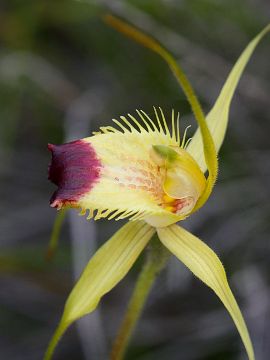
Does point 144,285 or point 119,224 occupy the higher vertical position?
point 144,285

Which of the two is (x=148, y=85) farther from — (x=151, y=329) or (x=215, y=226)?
(x=151, y=329)

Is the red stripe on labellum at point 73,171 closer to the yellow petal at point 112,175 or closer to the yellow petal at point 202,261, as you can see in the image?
the yellow petal at point 112,175

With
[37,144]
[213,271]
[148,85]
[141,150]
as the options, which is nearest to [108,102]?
[148,85]

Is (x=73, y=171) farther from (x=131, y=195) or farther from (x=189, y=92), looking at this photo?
(x=189, y=92)

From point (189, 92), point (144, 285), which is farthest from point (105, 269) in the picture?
point (189, 92)

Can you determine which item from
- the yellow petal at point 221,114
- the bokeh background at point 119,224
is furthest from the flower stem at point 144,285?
the bokeh background at point 119,224

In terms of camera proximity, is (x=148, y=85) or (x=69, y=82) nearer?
(x=148, y=85)
